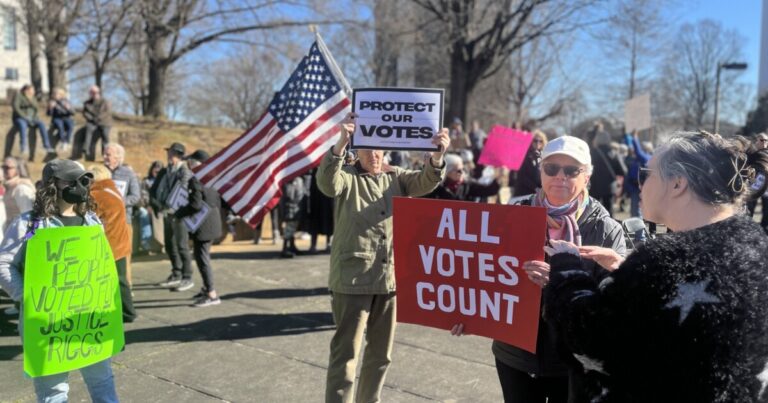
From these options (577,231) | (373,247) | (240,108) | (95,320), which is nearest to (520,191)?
(373,247)

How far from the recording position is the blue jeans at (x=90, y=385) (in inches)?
117

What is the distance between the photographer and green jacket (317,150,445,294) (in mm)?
3408

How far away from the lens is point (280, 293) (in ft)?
23.4

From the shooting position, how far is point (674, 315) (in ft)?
5.21

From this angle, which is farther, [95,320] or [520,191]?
[520,191]

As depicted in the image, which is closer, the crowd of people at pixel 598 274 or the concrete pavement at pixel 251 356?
the crowd of people at pixel 598 274

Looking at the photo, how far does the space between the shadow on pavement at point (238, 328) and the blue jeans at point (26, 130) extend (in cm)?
1024

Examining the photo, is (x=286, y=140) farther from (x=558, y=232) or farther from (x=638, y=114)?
(x=638, y=114)

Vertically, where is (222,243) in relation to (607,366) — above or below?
below

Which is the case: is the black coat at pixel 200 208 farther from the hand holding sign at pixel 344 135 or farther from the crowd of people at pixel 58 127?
the crowd of people at pixel 58 127

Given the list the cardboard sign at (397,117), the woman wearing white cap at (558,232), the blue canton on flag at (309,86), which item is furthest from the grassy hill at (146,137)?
the woman wearing white cap at (558,232)

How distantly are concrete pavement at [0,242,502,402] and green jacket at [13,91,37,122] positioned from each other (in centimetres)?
850

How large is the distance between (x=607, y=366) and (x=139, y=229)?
30.7 ft

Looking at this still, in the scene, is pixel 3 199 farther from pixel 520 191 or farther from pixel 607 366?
pixel 607 366
